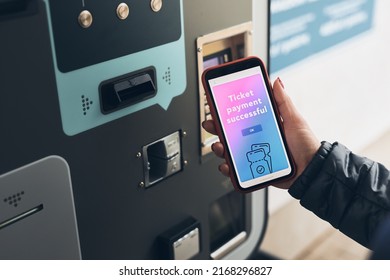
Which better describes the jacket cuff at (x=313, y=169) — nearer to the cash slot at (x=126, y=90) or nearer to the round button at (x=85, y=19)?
the cash slot at (x=126, y=90)

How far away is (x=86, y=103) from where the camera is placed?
2.89 feet

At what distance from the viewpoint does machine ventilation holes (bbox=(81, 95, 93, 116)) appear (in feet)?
2.87

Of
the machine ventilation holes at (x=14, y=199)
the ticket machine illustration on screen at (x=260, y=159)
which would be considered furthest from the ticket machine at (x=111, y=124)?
the ticket machine illustration on screen at (x=260, y=159)

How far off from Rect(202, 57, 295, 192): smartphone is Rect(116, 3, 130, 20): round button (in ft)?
0.61

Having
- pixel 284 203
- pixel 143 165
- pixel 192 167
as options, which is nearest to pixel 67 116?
pixel 143 165

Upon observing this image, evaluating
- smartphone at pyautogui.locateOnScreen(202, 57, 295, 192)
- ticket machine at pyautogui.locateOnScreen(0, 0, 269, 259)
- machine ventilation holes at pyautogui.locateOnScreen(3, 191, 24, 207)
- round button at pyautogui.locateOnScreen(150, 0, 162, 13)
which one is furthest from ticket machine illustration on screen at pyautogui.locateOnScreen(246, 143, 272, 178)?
machine ventilation holes at pyautogui.locateOnScreen(3, 191, 24, 207)

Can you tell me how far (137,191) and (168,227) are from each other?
0.13 m

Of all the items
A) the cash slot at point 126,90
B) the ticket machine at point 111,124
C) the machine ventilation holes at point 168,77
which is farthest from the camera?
the machine ventilation holes at point 168,77

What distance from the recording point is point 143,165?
1007 mm

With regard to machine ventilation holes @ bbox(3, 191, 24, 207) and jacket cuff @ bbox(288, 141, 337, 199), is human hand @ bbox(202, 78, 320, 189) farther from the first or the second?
machine ventilation holes @ bbox(3, 191, 24, 207)

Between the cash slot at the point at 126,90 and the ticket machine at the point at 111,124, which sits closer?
the ticket machine at the point at 111,124

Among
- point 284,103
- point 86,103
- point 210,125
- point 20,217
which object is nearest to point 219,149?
point 210,125

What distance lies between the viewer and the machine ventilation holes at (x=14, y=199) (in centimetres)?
81

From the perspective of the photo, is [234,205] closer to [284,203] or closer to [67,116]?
[67,116]
